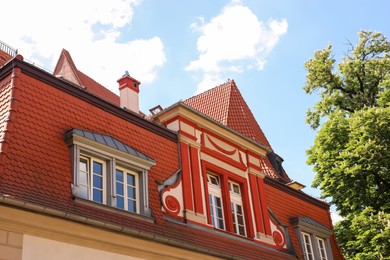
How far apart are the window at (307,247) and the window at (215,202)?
4.05m

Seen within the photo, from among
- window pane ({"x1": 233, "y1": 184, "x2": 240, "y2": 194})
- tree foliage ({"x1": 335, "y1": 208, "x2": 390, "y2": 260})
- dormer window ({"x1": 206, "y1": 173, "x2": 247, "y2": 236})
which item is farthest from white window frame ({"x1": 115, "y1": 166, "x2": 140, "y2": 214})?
tree foliage ({"x1": 335, "y1": 208, "x2": 390, "y2": 260})

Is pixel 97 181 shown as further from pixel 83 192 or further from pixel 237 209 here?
pixel 237 209

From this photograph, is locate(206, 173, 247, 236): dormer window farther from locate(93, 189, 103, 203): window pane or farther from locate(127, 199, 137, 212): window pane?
locate(93, 189, 103, 203): window pane

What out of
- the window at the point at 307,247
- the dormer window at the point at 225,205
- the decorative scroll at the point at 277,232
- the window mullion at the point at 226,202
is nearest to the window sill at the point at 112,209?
the dormer window at the point at 225,205

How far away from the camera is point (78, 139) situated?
11.0 m

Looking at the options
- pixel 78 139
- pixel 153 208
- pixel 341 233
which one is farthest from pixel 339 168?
pixel 78 139

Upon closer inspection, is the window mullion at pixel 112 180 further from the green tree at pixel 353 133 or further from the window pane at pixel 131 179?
the green tree at pixel 353 133

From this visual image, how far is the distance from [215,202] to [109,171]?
413 cm

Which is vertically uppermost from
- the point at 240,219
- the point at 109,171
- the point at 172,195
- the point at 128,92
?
the point at 128,92

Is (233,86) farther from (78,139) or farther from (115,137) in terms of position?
(78,139)

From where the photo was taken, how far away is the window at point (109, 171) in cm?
1098

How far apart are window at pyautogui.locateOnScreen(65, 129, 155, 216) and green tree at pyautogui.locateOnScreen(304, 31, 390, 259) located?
9.39 metres

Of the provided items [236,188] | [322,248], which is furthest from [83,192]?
[322,248]

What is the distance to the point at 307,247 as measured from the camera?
1783cm
